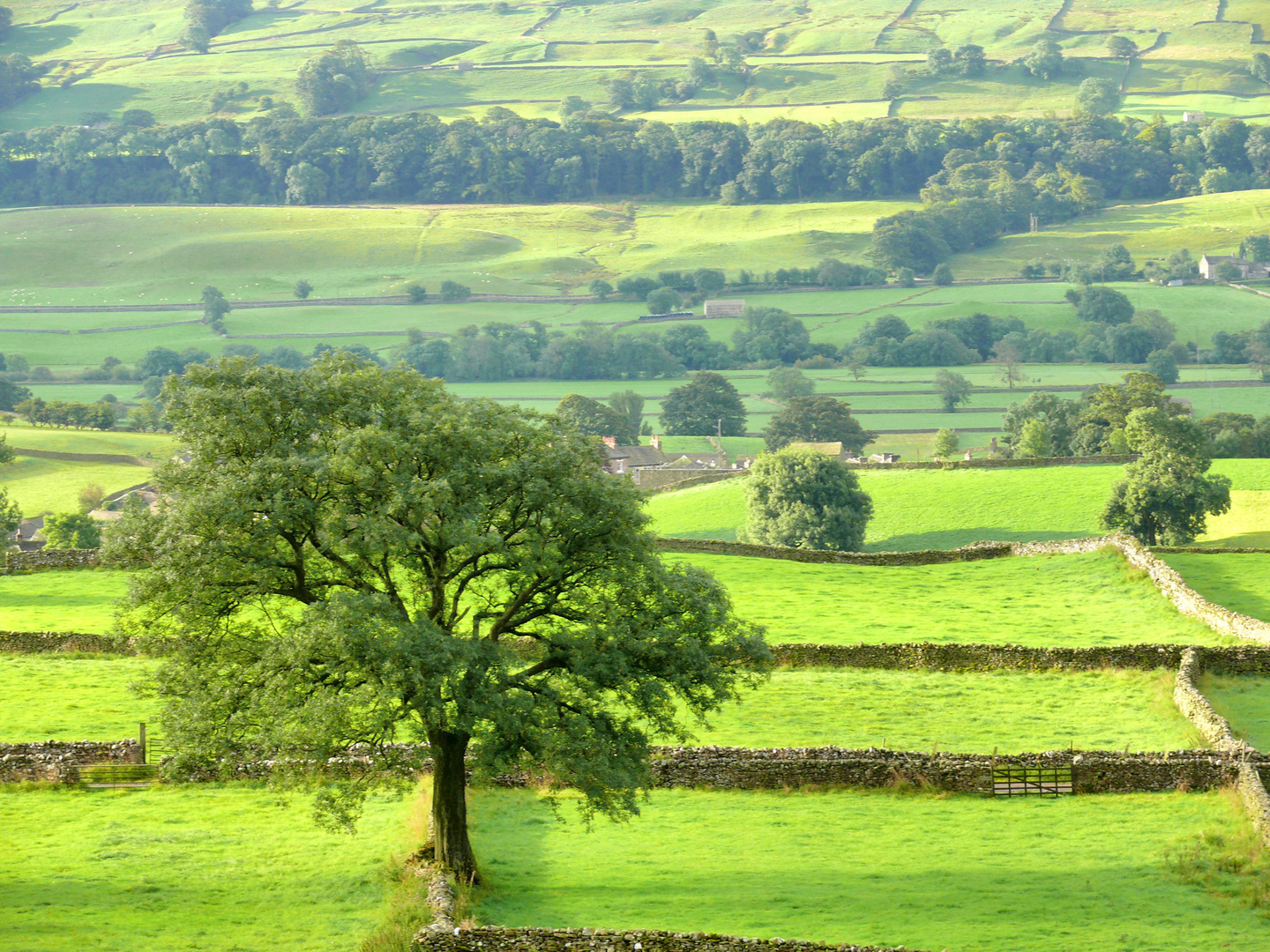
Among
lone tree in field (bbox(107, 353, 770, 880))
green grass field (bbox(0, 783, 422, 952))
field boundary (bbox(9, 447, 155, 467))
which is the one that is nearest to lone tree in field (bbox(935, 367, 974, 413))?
field boundary (bbox(9, 447, 155, 467))

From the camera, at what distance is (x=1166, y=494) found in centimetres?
6681

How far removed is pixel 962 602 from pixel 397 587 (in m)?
29.1

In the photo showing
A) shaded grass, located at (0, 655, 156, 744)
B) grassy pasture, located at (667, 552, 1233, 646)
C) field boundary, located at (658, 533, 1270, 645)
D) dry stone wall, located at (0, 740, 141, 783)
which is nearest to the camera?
dry stone wall, located at (0, 740, 141, 783)

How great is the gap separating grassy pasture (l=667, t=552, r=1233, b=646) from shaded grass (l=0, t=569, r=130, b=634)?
2142 centimetres

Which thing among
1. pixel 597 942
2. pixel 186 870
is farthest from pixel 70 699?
pixel 597 942

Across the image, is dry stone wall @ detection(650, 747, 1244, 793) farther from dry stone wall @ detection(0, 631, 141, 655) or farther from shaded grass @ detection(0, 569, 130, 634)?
shaded grass @ detection(0, 569, 130, 634)

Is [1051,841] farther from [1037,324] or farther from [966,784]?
[1037,324]

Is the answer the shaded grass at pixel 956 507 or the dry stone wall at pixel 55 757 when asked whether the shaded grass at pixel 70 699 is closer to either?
the dry stone wall at pixel 55 757

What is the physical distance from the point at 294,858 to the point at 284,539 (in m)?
6.69

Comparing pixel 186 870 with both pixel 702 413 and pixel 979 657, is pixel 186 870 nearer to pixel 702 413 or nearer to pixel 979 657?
pixel 979 657

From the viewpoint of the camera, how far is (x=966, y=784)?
1200 inches

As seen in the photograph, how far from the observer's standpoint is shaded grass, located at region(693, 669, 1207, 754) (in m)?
33.6

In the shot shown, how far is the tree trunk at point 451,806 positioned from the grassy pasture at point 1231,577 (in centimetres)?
3114

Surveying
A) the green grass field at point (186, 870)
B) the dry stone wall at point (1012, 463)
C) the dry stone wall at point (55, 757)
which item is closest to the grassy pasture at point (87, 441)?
the dry stone wall at point (1012, 463)
